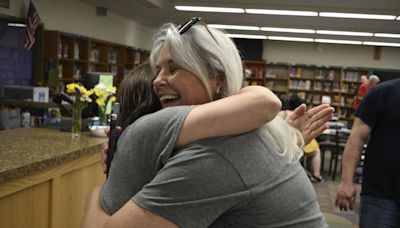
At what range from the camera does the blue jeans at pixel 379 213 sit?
2.12 meters

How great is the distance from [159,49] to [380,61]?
1342 centimetres

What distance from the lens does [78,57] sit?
8.49m

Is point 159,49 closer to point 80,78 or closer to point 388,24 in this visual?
point 80,78

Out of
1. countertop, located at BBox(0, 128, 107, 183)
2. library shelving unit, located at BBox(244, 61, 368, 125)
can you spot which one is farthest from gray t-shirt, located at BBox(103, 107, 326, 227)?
library shelving unit, located at BBox(244, 61, 368, 125)

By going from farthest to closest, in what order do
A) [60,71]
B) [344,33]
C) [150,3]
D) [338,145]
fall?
[344,33], [60,71], [338,145], [150,3]

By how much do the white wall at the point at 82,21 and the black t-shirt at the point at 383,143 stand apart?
18.3 feet

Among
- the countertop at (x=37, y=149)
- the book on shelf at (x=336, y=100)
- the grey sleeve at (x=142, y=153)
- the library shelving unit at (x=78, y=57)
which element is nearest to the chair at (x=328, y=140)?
the library shelving unit at (x=78, y=57)

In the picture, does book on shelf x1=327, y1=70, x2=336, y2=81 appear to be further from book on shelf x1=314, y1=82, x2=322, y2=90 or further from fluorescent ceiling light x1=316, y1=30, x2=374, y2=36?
fluorescent ceiling light x1=316, y1=30, x2=374, y2=36

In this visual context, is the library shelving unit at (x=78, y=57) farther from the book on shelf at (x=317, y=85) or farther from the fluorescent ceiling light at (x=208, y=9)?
the book on shelf at (x=317, y=85)

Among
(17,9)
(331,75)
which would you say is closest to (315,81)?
(331,75)


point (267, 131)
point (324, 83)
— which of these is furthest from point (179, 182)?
point (324, 83)

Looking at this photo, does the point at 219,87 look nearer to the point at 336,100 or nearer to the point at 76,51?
the point at 76,51

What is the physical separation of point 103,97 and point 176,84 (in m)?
2.20

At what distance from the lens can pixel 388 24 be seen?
8953mm
